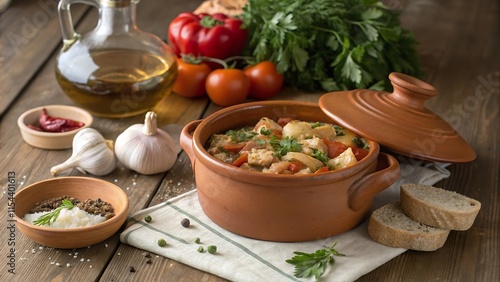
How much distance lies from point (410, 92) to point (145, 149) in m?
0.93

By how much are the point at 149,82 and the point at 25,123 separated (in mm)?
509

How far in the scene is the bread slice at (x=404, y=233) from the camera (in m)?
2.32

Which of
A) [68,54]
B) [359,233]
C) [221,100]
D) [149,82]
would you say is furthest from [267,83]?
[359,233]

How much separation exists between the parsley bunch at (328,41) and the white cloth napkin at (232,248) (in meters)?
1.03

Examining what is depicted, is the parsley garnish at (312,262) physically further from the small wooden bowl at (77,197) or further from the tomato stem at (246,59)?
the tomato stem at (246,59)

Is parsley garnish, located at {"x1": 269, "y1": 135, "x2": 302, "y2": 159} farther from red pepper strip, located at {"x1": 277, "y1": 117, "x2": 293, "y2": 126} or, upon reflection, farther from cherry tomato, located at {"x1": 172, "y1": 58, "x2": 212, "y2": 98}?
cherry tomato, located at {"x1": 172, "y1": 58, "x2": 212, "y2": 98}

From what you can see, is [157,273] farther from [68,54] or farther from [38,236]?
[68,54]

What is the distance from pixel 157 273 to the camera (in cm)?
221

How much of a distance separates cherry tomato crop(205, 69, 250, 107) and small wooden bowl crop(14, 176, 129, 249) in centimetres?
A: 96

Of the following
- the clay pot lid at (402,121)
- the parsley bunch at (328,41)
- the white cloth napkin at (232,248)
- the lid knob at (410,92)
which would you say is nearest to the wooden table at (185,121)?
Result: the white cloth napkin at (232,248)

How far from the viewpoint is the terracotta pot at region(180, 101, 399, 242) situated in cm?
221

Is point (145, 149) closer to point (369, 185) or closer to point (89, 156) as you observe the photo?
point (89, 156)

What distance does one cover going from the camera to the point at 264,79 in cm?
337

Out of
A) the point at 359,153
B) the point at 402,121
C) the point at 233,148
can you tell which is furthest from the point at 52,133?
the point at 402,121
